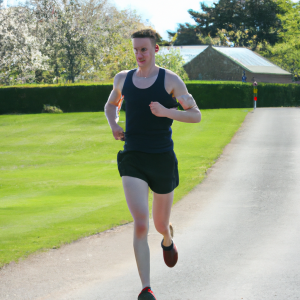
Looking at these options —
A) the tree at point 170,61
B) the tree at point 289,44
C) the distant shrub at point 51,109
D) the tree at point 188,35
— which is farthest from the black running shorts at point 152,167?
the tree at point 188,35

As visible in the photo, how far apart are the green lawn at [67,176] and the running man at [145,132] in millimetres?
2082

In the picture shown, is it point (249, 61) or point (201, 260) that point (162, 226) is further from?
point (249, 61)

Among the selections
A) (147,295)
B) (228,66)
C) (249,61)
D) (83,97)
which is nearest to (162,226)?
(147,295)

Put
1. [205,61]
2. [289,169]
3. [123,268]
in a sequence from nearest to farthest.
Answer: [123,268]
[289,169]
[205,61]

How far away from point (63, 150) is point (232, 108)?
2165 centimetres

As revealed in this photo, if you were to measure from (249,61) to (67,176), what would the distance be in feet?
152

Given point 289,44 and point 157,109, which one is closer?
point 157,109

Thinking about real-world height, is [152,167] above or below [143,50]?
below

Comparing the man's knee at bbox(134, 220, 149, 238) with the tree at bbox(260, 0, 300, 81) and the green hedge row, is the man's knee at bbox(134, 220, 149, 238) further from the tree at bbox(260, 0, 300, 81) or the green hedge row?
the tree at bbox(260, 0, 300, 81)

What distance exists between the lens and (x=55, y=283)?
454 centimetres

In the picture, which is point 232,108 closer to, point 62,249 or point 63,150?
point 63,150

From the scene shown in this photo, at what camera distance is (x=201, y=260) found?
5281 millimetres

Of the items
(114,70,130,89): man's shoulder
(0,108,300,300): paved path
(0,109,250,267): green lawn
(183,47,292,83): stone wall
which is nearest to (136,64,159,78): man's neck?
(114,70,130,89): man's shoulder

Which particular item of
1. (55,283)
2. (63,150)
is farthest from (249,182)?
(63,150)
